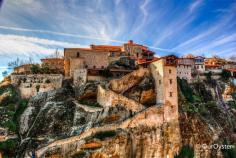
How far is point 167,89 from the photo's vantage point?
34.4m

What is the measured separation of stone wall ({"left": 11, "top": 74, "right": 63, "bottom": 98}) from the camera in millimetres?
38250

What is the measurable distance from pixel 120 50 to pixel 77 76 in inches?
440

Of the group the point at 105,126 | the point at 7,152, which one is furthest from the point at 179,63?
the point at 7,152

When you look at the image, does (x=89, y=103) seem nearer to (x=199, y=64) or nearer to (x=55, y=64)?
(x=55, y=64)

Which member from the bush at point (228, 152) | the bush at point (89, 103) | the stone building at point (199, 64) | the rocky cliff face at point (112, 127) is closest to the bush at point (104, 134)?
the rocky cliff face at point (112, 127)

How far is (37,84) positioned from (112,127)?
13.5m

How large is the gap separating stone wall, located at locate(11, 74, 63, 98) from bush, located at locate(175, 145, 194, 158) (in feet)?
56.6

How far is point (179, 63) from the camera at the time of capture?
151 ft

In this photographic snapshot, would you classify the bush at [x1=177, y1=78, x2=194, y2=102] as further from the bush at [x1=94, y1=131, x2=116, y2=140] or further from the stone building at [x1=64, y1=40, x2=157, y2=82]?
the bush at [x1=94, y1=131, x2=116, y2=140]

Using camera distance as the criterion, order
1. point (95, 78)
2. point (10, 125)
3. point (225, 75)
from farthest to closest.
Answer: point (225, 75) → point (95, 78) → point (10, 125)

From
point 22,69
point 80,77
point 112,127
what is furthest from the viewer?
point 22,69

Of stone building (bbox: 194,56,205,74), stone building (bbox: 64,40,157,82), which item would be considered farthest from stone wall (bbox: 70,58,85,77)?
stone building (bbox: 194,56,205,74)

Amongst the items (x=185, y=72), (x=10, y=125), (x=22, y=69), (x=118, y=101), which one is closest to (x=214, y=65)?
(x=185, y=72)

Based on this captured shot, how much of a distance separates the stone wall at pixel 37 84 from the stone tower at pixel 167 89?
12889mm
